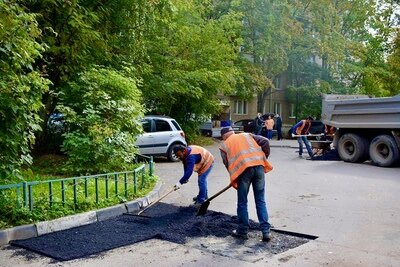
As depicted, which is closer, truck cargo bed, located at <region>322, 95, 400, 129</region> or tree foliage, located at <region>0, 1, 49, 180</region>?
tree foliage, located at <region>0, 1, 49, 180</region>

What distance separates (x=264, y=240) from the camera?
5801 millimetres

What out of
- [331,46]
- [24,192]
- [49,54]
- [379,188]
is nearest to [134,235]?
[24,192]

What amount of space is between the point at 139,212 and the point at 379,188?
564cm

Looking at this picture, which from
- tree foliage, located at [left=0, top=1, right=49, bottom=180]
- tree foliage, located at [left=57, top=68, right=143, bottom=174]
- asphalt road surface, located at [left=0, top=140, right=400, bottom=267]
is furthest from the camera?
tree foliage, located at [left=57, top=68, right=143, bottom=174]

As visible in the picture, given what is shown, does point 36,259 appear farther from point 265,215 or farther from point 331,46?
point 331,46

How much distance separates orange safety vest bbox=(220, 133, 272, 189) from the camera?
19.5 ft

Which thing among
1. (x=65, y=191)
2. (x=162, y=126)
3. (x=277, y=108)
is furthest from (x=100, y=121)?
(x=277, y=108)

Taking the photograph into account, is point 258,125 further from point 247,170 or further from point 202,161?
point 247,170

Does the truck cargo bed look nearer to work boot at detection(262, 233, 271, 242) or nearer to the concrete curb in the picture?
the concrete curb

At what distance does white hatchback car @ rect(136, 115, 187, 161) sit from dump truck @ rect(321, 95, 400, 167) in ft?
18.0

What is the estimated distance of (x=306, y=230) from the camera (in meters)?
6.36

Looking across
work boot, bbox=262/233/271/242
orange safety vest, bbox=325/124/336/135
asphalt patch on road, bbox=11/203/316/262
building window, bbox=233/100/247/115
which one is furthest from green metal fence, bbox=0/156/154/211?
building window, bbox=233/100/247/115

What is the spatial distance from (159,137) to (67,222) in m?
8.61

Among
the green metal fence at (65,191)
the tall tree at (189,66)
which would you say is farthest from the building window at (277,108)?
the green metal fence at (65,191)
